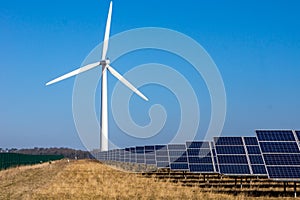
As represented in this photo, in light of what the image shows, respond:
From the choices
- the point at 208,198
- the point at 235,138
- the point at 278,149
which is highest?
the point at 235,138

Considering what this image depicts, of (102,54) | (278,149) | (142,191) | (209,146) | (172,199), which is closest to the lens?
(172,199)

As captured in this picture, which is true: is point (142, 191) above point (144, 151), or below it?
below

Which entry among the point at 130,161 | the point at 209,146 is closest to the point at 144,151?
the point at 130,161

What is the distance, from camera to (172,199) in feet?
78.4

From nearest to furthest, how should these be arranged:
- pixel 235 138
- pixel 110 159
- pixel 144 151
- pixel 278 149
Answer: pixel 278 149 < pixel 235 138 < pixel 144 151 < pixel 110 159

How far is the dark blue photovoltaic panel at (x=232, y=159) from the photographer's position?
2954 centimetres

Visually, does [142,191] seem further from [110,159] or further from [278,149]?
[110,159]

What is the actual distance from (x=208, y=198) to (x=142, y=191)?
17.2 feet

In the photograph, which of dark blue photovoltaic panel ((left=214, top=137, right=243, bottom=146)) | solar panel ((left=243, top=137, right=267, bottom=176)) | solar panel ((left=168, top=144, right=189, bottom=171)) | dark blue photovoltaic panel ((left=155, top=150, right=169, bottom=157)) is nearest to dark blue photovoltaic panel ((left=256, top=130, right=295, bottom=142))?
solar panel ((left=243, top=137, right=267, bottom=176))

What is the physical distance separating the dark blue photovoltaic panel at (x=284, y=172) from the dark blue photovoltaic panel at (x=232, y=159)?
15.9ft

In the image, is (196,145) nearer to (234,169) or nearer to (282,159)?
(234,169)

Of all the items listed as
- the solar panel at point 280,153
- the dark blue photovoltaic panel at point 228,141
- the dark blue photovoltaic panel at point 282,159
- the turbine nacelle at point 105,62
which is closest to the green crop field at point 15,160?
the turbine nacelle at point 105,62

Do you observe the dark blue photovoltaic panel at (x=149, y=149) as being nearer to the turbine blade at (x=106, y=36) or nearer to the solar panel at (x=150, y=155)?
the solar panel at (x=150, y=155)

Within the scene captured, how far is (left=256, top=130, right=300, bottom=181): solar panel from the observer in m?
24.0
